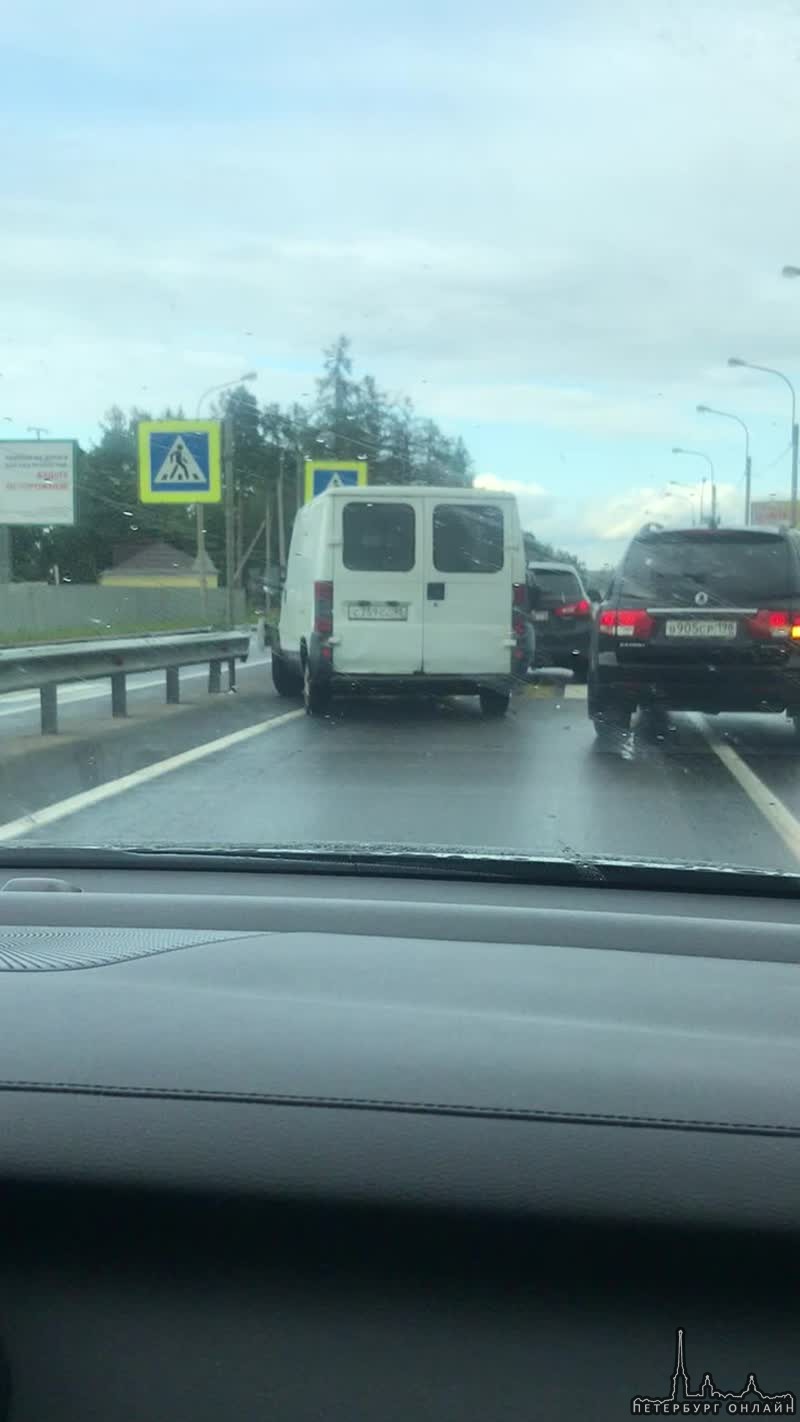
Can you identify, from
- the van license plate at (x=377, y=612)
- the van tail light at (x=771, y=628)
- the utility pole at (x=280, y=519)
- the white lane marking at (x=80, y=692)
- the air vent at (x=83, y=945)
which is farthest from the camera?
the utility pole at (x=280, y=519)

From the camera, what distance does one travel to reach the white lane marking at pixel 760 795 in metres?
8.38

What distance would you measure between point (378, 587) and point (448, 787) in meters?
6.05

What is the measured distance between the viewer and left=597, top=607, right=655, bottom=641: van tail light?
1267 cm

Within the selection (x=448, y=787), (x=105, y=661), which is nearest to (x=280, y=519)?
(x=105, y=661)

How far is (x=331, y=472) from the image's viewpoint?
23.6 metres

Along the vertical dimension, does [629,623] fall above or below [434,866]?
above

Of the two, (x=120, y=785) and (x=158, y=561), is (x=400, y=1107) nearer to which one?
(x=120, y=785)

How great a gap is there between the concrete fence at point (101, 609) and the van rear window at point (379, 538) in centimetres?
369

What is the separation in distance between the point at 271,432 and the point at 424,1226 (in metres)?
20.7

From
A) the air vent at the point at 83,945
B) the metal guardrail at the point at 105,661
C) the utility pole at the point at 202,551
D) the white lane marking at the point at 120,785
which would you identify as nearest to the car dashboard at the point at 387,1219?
the air vent at the point at 83,945

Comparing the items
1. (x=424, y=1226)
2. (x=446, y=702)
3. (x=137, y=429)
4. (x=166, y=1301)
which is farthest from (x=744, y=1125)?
(x=137, y=429)

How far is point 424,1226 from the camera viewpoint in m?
1.89

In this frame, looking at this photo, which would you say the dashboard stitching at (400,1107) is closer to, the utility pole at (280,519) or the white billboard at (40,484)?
the utility pole at (280,519)

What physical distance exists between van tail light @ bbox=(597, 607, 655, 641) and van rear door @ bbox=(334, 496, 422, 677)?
11.3 feet
